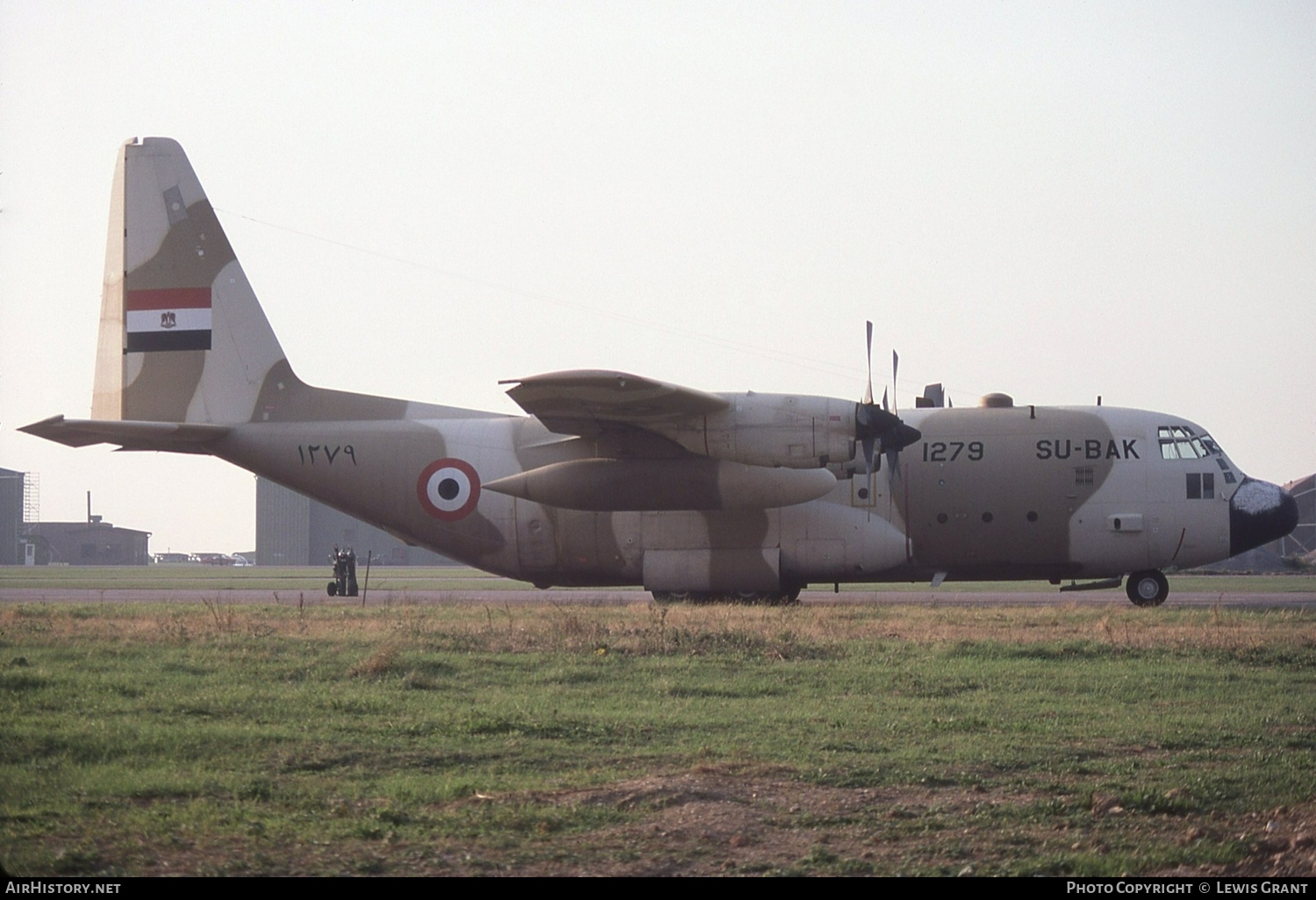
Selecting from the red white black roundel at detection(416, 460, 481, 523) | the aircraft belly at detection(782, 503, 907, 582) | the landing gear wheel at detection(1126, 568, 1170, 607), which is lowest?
the landing gear wheel at detection(1126, 568, 1170, 607)

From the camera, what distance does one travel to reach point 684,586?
81.8 feet

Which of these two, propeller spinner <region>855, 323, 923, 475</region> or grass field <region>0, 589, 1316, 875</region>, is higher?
propeller spinner <region>855, 323, 923, 475</region>

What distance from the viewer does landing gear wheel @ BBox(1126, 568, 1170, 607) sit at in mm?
25719

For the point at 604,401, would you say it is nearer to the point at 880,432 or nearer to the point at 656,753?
the point at 880,432

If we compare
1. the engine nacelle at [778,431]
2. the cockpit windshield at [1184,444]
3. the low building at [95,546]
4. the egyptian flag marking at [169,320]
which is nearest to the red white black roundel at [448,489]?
the engine nacelle at [778,431]

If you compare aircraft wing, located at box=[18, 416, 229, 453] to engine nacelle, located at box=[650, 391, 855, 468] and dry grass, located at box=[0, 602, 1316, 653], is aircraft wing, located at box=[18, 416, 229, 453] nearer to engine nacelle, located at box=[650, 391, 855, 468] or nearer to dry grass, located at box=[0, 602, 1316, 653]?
dry grass, located at box=[0, 602, 1316, 653]

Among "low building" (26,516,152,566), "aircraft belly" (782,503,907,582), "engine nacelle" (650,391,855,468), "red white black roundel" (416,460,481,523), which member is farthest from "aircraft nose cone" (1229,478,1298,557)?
"low building" (26,516,152,566)

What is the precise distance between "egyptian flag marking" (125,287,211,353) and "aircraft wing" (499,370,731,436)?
8.82 meters

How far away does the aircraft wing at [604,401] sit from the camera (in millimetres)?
Answer: 21203

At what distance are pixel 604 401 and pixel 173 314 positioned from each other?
11.2m

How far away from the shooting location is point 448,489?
26047 millimetres

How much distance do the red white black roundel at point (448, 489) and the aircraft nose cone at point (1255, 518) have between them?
15.0 m

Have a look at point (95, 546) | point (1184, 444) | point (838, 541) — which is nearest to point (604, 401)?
point (838, 541)

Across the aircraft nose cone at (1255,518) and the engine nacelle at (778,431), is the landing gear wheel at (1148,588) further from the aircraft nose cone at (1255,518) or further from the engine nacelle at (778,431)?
the engine nacelle at (778,431)
